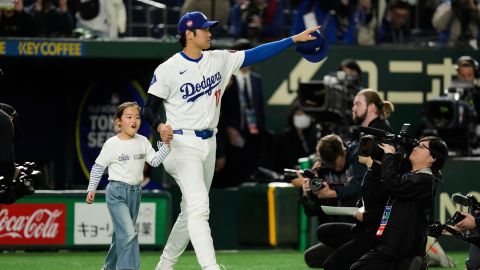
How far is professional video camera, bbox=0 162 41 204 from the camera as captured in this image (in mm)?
8484

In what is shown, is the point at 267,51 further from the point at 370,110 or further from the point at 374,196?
the point at 370,110

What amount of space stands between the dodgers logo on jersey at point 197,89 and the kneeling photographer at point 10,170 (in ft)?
4.29

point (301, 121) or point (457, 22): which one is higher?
point (457, 22)

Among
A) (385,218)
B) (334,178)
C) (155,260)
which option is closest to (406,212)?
(385,218)

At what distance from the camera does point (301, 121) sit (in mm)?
14875

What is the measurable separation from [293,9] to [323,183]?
609cm

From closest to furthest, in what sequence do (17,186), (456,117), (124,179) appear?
(17,186)
(124,179)
(456,117)

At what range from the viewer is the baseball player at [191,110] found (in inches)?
344

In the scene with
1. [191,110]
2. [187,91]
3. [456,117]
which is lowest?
[456,117]

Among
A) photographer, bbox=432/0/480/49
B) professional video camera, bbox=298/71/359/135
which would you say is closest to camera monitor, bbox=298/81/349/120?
professional video camera, bbox=298/71/359/135

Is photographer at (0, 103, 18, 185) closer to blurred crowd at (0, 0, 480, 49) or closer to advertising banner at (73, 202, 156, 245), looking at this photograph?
advertising banner at (73, 202, 156, 245)

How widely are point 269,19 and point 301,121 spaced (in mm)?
1468

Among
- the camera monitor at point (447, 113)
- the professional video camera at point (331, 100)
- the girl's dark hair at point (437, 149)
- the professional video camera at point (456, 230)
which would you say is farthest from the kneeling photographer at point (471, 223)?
the professional video camera at point (331, 100)

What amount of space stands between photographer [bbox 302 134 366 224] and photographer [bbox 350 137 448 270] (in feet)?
4.21
